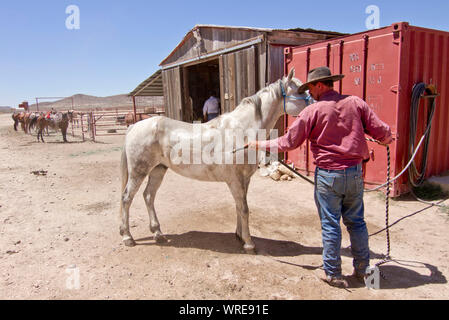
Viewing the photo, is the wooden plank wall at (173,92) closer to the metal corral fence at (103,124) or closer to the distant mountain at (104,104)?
the metal corral fence at (103,124)

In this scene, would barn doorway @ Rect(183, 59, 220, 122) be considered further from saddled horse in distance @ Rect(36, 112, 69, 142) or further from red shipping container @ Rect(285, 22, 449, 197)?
saddled horse in distance @ Rect(36, 112, 69, 142)

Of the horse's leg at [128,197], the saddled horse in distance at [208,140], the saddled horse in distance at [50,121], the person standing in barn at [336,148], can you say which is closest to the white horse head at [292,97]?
the saddled horse in distance at [208,140]

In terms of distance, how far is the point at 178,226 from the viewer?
4691 millimetres

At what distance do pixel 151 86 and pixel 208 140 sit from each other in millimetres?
13320

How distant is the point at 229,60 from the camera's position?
9188 millimetres

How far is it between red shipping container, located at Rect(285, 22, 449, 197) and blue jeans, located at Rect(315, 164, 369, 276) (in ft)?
9.95

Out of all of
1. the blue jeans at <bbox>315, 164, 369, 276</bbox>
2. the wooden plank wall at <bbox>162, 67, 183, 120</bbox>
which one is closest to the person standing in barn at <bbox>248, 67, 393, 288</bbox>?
the blue jeans at <bbox>315, 164, 369, 276</bbox>

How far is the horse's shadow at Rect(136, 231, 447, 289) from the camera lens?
2.92 m

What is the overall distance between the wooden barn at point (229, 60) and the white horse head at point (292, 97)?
4.57 m

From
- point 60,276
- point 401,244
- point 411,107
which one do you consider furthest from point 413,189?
point 60,276

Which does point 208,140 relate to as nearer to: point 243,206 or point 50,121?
point 243,206

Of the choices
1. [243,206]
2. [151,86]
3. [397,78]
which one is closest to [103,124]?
[151,86]

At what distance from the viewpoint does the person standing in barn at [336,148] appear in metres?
2.60
